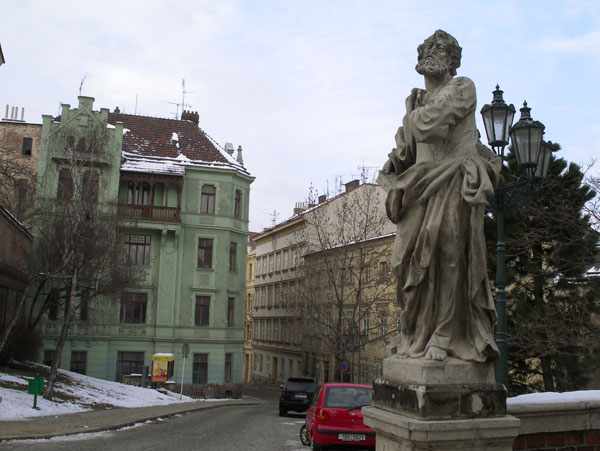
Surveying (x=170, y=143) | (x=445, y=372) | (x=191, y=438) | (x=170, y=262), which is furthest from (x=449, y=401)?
(x=170, y=143)

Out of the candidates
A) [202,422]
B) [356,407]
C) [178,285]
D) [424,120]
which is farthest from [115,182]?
[424,120]

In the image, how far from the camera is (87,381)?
1065 inches

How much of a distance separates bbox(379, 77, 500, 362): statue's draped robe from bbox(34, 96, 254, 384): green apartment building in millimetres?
32183

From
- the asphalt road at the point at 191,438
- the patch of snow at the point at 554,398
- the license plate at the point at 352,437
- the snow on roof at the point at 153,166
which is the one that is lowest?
the asphalt road at the point at 191,438

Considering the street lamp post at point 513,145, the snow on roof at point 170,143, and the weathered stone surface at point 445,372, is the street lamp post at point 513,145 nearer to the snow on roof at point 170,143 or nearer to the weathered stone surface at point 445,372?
the weathered stone surface at point 445,372

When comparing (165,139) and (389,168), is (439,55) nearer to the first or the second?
(389,168)

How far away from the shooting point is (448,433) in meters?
3.60

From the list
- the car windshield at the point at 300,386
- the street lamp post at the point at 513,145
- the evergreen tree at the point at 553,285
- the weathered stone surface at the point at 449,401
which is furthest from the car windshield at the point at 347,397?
the car windshield at the point at 300,386

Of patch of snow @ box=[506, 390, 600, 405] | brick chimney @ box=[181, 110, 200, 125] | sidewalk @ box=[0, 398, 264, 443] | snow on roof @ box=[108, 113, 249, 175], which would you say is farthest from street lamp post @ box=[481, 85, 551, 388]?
brick chimney @ box=[181, 110, 200, 125]

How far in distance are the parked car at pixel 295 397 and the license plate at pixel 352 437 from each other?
1363cm

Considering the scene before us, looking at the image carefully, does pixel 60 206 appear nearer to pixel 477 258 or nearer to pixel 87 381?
pixel 87 381

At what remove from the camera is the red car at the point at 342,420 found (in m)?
10.5

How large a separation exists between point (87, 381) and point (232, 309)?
13.6 m

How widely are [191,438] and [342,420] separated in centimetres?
584
